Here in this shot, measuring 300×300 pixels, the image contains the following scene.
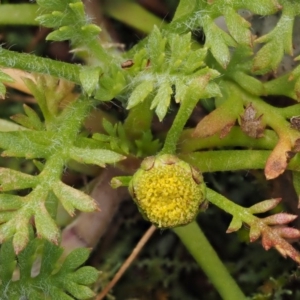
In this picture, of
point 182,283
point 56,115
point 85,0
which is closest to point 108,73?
point 56,115

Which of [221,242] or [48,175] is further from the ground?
[48,175]

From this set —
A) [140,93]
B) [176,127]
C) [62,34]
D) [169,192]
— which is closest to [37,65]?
[62,34]

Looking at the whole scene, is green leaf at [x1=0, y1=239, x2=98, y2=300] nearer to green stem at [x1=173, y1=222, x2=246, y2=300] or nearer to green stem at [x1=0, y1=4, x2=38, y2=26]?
green stem at [x1=173, y1=222, x2=246, y2=300]

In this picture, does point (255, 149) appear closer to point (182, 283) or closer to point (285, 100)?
point (285, 100)

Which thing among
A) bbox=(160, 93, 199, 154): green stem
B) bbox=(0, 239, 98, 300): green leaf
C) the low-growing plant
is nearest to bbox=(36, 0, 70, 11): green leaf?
the low-growing plant

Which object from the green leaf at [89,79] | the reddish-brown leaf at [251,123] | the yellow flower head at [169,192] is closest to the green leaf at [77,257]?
the yellow flower head at [169,192]

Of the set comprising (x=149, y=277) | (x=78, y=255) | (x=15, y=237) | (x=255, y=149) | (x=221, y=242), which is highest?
(x=255, y=149)

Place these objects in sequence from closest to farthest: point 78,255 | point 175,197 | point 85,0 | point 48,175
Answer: point 175,197 → point 48,175 → point 78,255 → point 85,0
